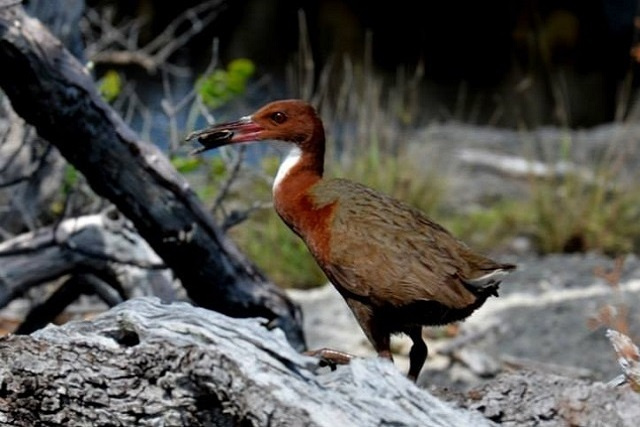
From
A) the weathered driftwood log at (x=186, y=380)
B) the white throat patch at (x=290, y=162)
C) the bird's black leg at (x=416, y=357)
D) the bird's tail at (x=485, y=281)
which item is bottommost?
the bird's black leg at (x=416, y=357)

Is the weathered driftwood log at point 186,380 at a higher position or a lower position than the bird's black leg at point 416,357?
higher

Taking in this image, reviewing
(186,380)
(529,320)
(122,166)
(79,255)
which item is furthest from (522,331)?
(186,380)

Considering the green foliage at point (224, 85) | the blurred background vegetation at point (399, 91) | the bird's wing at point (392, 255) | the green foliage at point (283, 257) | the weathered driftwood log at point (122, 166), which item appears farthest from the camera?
the green foliage at point (283, 257)

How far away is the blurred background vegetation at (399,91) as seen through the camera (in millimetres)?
7047

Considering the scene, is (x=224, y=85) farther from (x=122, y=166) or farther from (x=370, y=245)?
(x=370, y=245)

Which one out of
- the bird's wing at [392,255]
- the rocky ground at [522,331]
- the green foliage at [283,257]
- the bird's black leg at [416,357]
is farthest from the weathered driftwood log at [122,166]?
the green foliage at [283,257]

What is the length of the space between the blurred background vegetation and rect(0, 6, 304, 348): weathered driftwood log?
1.22ft

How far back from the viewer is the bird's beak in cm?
339

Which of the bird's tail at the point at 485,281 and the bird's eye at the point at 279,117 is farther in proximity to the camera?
the bird's eye at the point at 279,117

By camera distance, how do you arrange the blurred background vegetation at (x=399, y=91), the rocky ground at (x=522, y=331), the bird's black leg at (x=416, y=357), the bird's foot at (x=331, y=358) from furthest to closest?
the blurred background vegetation at (x=399, y=91) < the rocky ground at (x=522, y=331) < the bird's black leg at (x=416, y=357) < the bird's foot at (x=331, y=358)

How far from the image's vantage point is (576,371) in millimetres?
5734

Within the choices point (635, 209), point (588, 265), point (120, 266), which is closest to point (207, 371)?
point (120, 266)

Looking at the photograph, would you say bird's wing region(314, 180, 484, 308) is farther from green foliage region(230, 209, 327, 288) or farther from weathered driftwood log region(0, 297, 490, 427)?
green foliage region(230, 209, 327, 288)

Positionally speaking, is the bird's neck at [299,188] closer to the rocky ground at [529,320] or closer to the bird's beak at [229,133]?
the bird's beak at [229,133]
